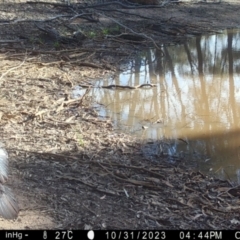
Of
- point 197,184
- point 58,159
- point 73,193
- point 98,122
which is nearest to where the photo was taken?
point 73,193

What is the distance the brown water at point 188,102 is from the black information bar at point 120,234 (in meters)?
1.54

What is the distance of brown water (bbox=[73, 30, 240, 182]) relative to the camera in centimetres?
664

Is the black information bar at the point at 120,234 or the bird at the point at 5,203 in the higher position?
the bird at the point at 5,203

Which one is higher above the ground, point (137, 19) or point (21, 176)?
point (137, 19)

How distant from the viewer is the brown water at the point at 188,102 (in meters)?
6.64

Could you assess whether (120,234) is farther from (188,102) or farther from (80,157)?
(188,102)

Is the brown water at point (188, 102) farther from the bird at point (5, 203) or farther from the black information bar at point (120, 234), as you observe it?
the bird at point (5, 203)

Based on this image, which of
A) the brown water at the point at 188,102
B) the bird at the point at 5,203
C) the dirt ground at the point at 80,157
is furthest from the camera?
the brown water at the point at 188,102

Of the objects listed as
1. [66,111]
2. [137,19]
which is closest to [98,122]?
[66,111]

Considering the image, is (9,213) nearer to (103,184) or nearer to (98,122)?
(103,184)

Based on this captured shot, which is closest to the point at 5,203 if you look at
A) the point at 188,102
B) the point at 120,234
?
the point at 120,234

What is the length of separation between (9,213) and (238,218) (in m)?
2.03

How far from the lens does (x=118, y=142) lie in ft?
21.5

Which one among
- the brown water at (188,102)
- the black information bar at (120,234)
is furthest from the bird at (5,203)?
the brown water at (188,102)
